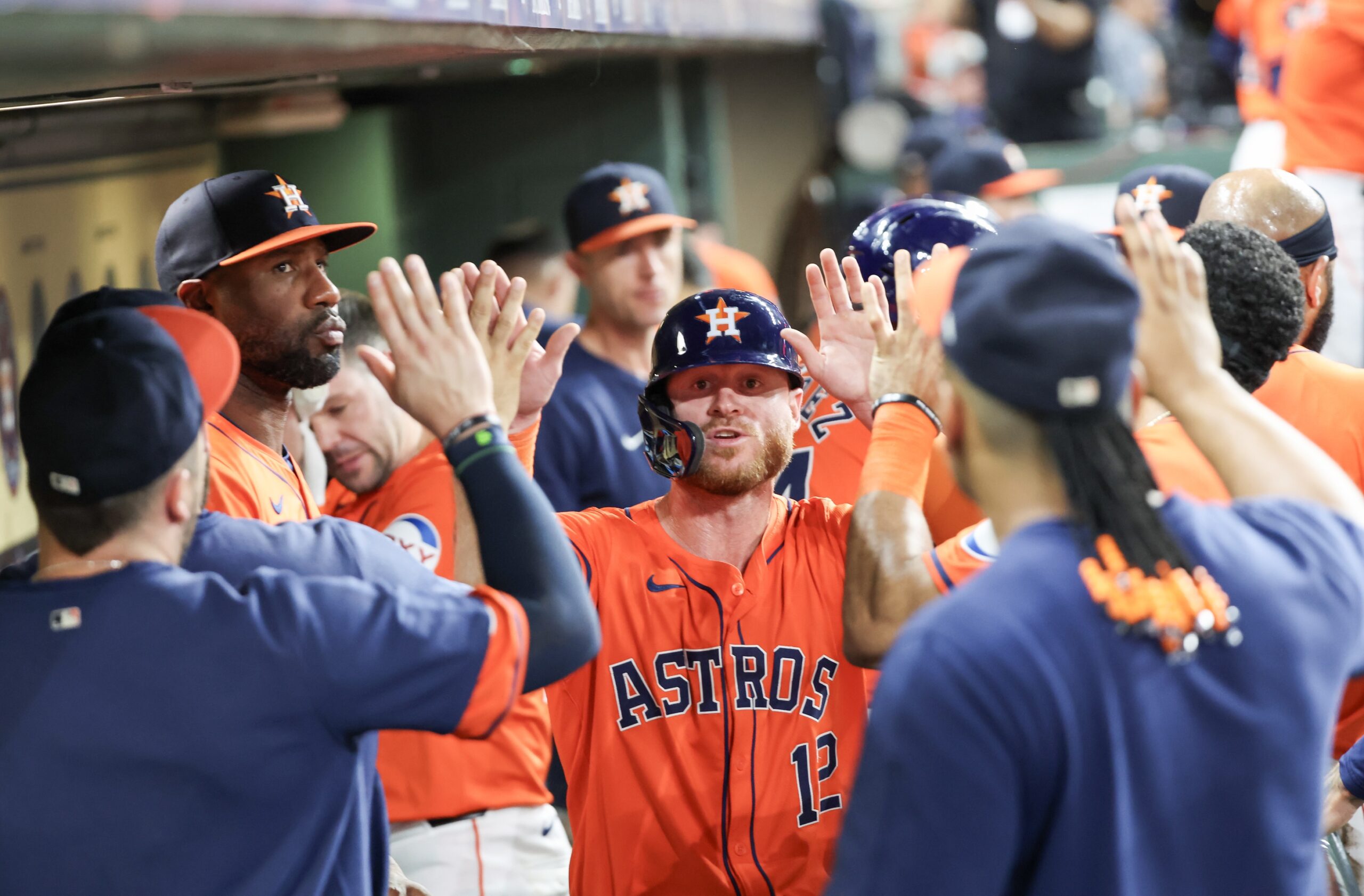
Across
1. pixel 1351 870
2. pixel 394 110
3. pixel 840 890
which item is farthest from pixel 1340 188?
pixel 840 890

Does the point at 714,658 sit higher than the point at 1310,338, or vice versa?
the point at 1310,338

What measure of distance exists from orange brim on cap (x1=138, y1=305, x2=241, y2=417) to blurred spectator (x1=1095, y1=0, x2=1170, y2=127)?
27.4 ft

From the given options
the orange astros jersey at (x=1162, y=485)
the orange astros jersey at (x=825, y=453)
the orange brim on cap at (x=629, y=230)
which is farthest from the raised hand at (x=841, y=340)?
the orange brim on cap at (x=629, y=230)

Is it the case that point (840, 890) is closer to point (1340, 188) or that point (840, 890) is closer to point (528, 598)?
point (528, 598)

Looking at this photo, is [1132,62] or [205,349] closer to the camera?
[205,349]

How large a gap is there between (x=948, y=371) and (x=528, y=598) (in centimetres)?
60

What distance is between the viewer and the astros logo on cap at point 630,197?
446 centimetres

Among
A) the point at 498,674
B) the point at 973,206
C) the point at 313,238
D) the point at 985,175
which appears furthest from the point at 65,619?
the point at 985,175

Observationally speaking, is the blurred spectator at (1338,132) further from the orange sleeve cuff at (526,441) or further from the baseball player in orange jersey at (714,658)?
→ the orange sleeve cuff at (526,441)

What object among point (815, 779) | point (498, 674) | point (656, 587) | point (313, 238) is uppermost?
point (313, 238)

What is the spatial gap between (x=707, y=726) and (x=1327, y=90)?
3.83 metres

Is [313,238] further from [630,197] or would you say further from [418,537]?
[630,197]

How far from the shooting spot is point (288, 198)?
102 inches

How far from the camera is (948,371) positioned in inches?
61.6
